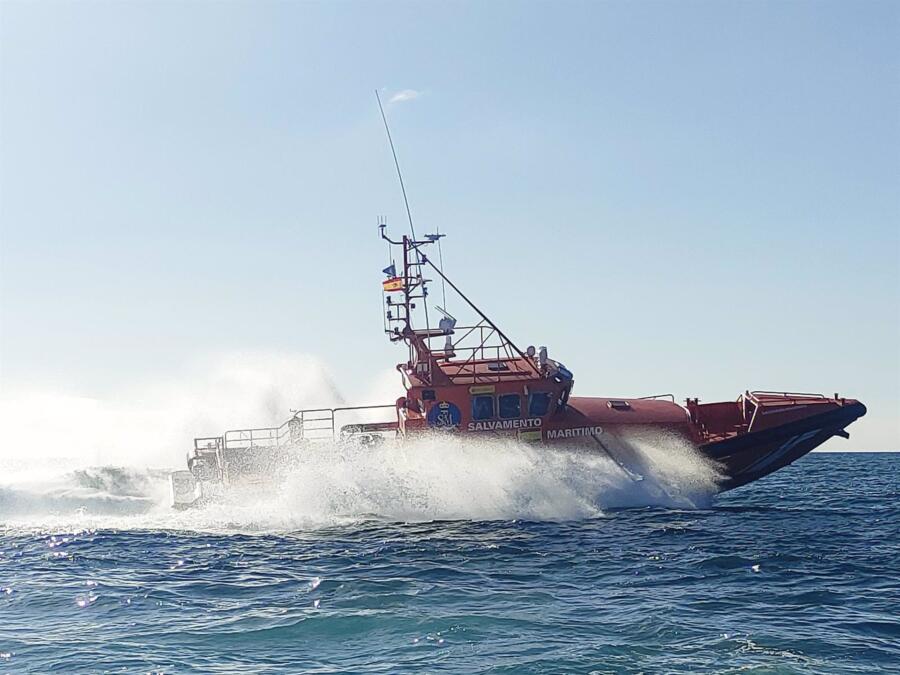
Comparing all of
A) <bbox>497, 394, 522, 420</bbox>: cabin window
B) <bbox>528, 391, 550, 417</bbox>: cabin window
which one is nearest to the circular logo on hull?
<bbox>497, 394, 522, 420</bbox>: cabin window

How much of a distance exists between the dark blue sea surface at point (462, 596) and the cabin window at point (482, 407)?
3695mm

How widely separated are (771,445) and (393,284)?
1068 centimetres

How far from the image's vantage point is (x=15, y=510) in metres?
21.0

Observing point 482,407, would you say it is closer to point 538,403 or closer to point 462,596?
point 538,403

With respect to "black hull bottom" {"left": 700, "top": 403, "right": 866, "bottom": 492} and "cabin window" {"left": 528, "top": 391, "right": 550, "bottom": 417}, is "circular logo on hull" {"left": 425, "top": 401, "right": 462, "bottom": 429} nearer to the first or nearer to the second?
"cabin window" {"left": 528, "top": 391, "right": 550, "bottom": 417}

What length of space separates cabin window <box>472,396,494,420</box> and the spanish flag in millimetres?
3843

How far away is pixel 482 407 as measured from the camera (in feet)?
70.1

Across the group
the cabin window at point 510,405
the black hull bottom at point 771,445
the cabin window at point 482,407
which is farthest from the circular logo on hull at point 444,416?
the black hull bottom at point 771,445

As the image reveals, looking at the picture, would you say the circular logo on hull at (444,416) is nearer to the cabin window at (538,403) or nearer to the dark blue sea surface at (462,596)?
the cabin window at (538,403)

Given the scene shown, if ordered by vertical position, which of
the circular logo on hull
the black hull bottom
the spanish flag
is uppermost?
the spanish flag

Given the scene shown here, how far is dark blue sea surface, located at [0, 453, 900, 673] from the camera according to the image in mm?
8766

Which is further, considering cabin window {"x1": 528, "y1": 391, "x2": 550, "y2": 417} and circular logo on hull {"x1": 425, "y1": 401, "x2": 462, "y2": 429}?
cabin window {"x1": 528, "y1": 391, "x2": 550, "y2": 417}

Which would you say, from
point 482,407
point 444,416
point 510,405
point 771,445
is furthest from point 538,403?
point 771,445

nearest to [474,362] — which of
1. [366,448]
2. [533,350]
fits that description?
[533,350]
